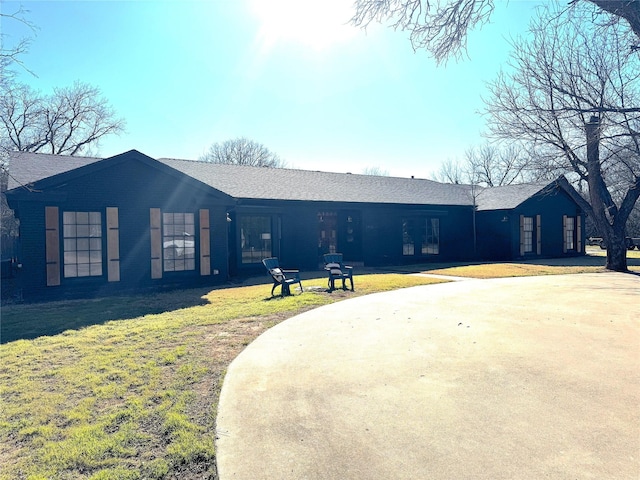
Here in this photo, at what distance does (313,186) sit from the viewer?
1867cm

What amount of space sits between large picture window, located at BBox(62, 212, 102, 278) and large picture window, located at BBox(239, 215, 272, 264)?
17.2ft

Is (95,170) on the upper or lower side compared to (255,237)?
upper

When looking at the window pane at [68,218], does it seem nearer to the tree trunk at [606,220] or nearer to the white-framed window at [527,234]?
the tree trunk at [606,220]

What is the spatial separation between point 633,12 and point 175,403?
865cm

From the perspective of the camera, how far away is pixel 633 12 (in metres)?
6.56

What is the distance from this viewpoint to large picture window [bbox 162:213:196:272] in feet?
38.9

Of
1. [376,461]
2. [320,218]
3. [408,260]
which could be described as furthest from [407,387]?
[408,260]

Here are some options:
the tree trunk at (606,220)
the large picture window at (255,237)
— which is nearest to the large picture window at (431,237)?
the tree trunk at (606,220)

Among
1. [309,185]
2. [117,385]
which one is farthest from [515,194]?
[117,385]

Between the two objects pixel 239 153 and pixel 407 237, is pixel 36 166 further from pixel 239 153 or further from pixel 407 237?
pixel 239 153

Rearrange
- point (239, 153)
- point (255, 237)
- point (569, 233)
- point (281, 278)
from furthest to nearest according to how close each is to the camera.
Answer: point (239, 153) < point (569, 233) < point (255, 237) < point (281, 278)

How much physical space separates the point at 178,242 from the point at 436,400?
1004 cm

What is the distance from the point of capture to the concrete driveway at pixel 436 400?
2.65 m

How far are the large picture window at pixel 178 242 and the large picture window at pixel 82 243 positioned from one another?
1.69 m
